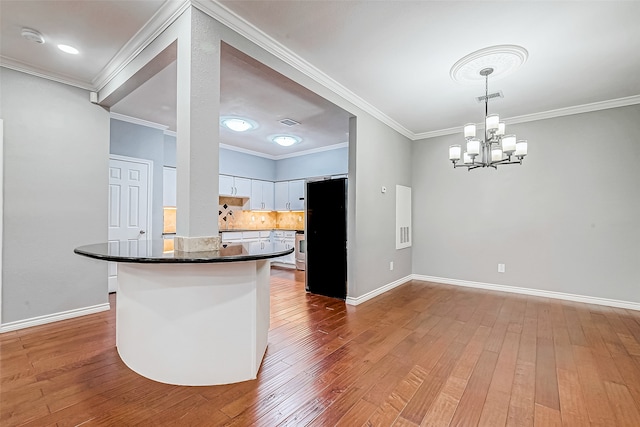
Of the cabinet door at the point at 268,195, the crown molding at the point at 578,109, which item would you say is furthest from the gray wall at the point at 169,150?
the crown molding at the point at 578,109

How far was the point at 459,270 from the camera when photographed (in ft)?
16.3

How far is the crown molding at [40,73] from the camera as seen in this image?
289cm

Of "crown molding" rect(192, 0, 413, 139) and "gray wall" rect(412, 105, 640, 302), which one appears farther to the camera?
"gray wall" rect(412, 105, 640, 302)

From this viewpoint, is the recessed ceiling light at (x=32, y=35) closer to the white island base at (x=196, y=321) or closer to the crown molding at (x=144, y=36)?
the crown molding at (x=144, y=36)

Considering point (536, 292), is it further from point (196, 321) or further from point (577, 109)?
point (196, 321)

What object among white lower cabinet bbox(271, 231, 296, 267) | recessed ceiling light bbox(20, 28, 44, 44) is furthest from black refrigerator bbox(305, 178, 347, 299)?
recessed ceiling light bbox(20, 28, 44, 44)

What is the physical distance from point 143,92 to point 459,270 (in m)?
5.34

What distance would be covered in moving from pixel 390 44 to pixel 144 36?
2098 millimetres

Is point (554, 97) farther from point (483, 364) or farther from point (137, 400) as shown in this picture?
point (137, 400)

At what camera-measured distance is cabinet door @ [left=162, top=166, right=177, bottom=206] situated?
5.19 m

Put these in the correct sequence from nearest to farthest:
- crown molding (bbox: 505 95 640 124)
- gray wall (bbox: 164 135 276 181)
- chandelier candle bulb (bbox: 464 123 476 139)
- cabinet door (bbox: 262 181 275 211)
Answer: chandelier candle bulb (bbox: 464 123 476 139) < crown molding (bbox: 505 95 640 124) < gray wall (bbox: 164 135 276 181) < cabinet door (bbox: 262 181 275 211)

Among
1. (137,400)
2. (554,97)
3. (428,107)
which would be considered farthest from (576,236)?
(137,400)

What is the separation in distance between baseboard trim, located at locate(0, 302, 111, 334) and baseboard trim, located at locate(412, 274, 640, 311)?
188 inches

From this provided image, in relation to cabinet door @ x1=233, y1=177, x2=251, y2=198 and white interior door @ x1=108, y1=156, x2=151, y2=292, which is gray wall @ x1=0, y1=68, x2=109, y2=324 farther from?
cabinet door @ x1=233, y1=177, x2=251, y2=198
